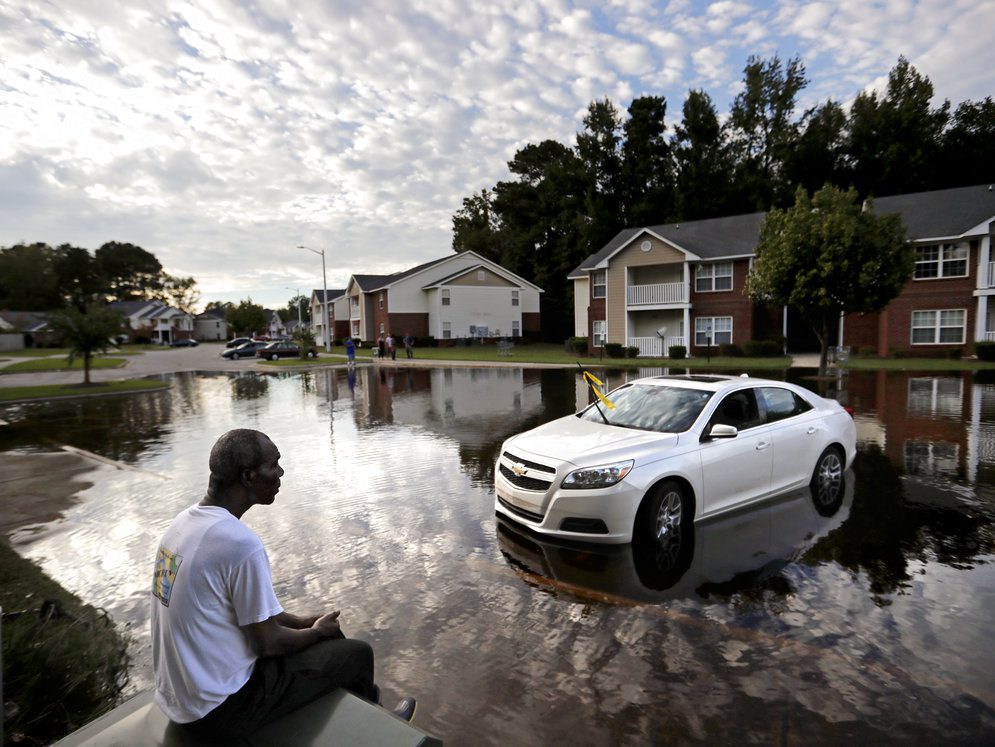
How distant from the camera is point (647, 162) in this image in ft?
202

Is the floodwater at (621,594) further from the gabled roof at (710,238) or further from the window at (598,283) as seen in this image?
the window at (598,283)

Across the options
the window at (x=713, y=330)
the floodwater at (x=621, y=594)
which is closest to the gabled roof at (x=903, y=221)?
the window at (x=713, y=330)

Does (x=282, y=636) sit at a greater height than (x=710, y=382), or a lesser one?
lesser

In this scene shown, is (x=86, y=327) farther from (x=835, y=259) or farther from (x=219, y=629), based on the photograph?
(x=835, y=259)

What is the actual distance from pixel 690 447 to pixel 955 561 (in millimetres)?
2489

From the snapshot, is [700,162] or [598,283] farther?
[700,162]

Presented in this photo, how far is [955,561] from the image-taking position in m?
5.53

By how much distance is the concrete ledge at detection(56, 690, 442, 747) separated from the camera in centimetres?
223

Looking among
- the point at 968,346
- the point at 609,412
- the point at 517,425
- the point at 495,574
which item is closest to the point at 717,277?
the point at 968,346

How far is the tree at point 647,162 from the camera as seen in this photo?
61.4 metres

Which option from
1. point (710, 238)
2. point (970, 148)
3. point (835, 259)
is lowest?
point (835, 259)

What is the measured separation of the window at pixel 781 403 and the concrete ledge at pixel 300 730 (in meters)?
5.73

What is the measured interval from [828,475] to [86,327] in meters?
23.8

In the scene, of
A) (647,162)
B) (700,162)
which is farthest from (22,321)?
(700,162)
